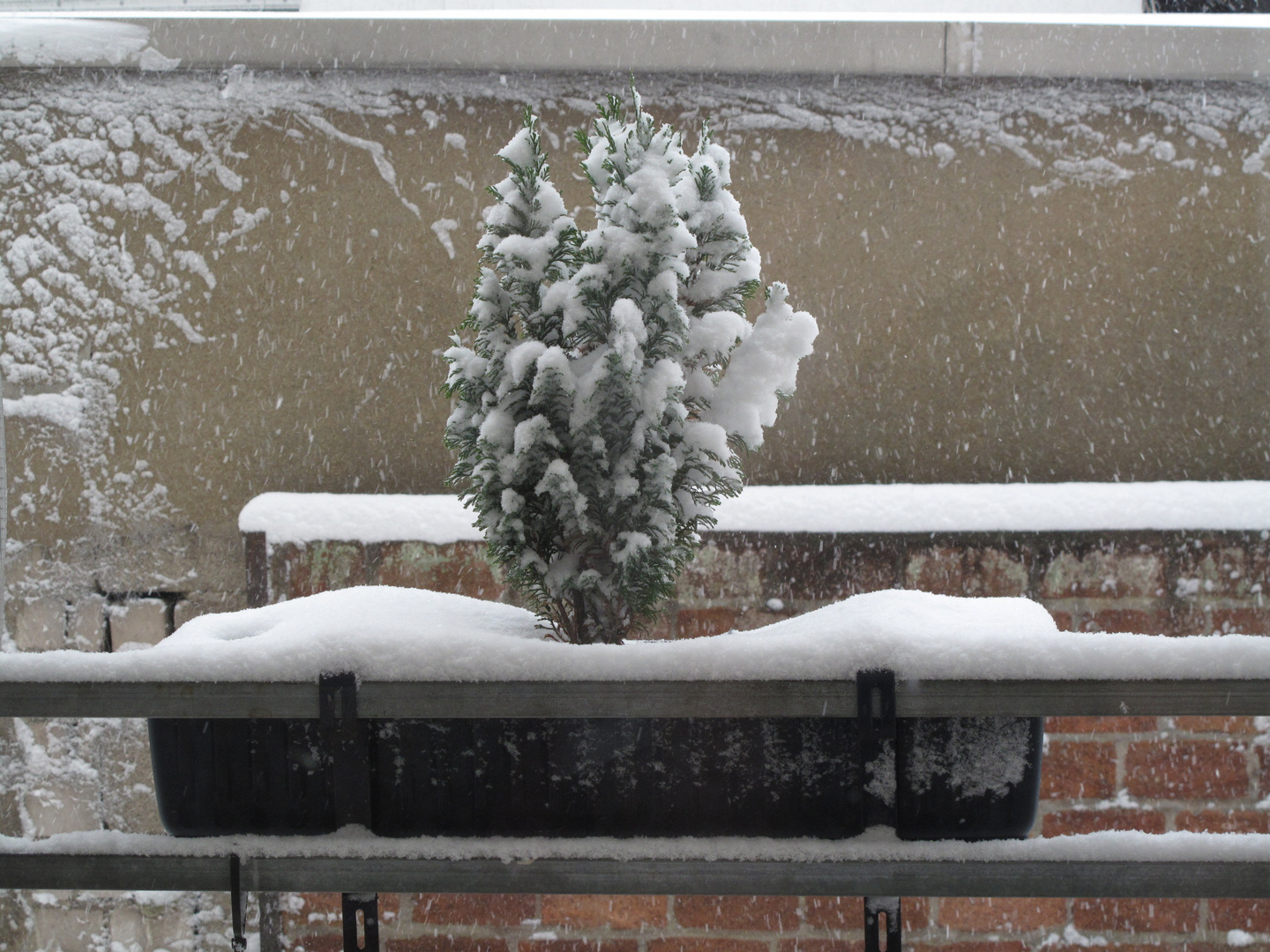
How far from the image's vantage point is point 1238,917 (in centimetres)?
135

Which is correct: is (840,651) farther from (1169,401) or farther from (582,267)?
(1169,401)

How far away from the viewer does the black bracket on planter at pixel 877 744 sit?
30.3 inches

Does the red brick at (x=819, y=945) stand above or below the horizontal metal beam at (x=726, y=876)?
below

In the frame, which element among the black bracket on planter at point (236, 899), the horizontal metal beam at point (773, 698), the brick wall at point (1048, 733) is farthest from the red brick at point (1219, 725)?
the black bracket on planter at point (236, 899)

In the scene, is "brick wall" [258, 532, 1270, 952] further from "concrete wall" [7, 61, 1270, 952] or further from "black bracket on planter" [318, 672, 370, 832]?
"black bracket on planter" [318, 672, 370, 832]

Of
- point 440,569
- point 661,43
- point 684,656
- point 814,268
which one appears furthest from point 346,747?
point 661,43

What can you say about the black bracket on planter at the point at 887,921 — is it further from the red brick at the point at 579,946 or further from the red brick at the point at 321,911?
the red brick at the point at 321,911

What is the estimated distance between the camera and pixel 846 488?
1.40 meters

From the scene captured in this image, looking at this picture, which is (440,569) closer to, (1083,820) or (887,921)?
(887,921)

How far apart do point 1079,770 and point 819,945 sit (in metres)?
0.46

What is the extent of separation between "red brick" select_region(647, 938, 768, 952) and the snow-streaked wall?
2.35ft

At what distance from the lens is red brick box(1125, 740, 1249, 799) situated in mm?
1349

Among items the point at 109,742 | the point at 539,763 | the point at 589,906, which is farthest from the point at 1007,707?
the point at 109,742

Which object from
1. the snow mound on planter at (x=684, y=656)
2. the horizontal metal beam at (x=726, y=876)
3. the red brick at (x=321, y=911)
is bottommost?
the red brick at (x=321, y=911)
